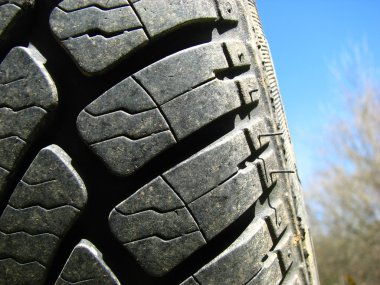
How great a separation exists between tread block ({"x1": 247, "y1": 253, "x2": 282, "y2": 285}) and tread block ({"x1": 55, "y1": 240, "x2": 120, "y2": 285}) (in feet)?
0.98

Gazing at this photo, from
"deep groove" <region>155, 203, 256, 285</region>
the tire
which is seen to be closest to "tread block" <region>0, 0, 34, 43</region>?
the tire

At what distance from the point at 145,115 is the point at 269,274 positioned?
45cm

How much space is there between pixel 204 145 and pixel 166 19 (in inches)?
10.5

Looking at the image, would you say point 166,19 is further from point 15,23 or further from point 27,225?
point 27,225

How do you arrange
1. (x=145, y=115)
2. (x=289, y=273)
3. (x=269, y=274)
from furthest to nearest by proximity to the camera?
(x=289, y=273) < (x=269, y=274) < (x=145, y=115)

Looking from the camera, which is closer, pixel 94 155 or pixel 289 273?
pixel 94 155

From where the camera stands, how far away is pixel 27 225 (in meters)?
1.01

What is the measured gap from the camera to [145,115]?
0.97 metres

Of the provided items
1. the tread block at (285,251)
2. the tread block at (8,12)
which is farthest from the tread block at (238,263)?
the tread block at (8,12)

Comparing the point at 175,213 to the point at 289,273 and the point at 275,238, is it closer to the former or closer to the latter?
the point at 275,238

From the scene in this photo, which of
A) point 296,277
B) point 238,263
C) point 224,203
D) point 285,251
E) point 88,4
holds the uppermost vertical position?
point 88,4

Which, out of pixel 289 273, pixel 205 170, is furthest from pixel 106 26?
pixel 289 273

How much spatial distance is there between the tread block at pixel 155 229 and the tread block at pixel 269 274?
0.16m

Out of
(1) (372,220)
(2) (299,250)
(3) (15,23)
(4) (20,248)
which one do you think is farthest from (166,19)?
(1) (372,220)
